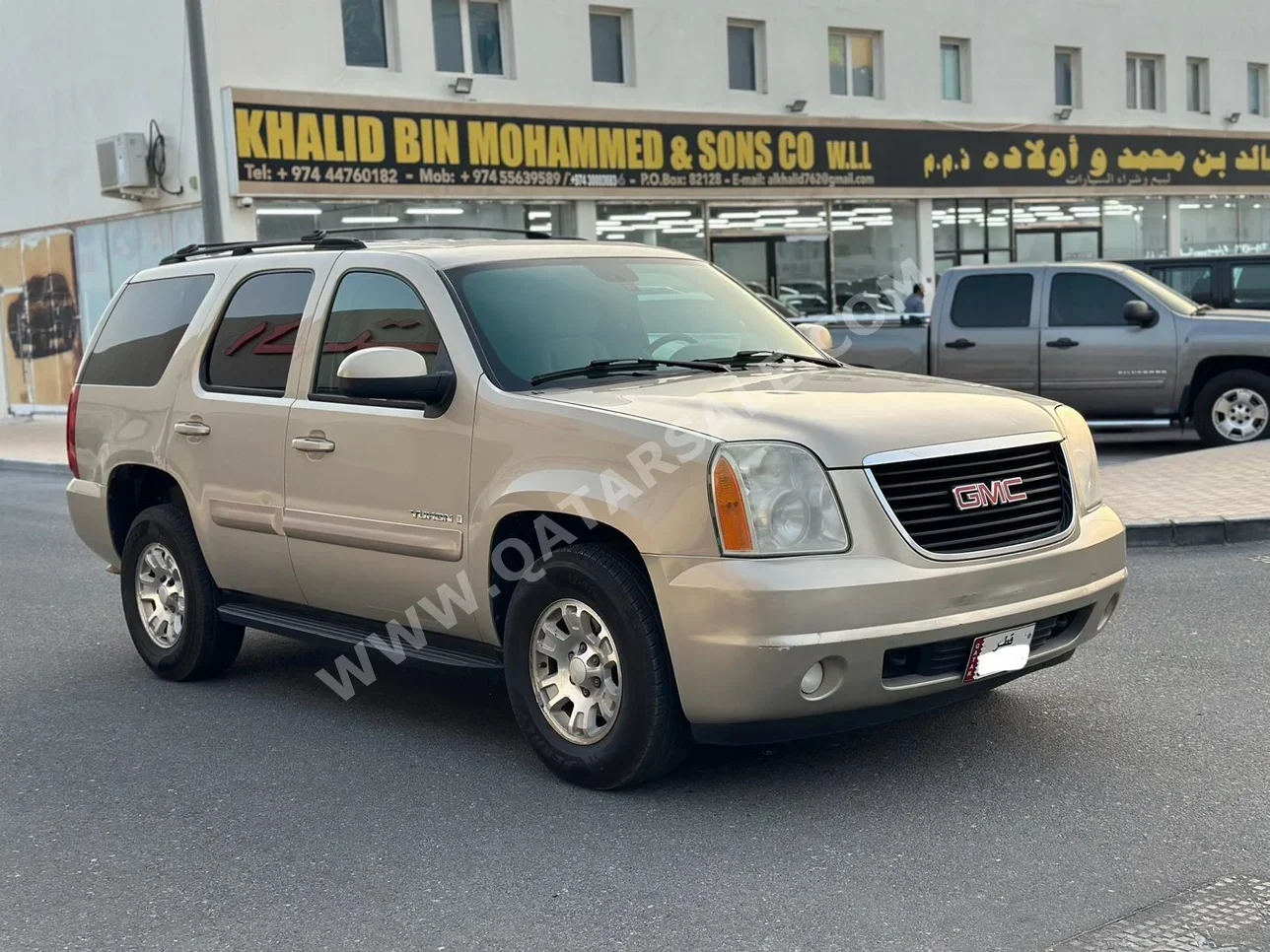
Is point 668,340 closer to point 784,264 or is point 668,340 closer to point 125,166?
point 125,166

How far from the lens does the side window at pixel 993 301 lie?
14.1 meters

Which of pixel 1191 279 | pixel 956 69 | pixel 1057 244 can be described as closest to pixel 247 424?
pixel 1191 279

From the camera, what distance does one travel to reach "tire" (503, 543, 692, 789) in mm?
4559

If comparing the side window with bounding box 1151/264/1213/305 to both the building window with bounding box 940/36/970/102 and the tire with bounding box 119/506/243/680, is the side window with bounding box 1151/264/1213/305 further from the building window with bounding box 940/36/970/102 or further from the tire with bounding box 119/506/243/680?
the tire with bounding box 119/506/243/680

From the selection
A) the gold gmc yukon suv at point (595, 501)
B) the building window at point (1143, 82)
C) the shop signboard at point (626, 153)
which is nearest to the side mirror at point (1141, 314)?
the gold gmc yukon suv at point (595, 501)

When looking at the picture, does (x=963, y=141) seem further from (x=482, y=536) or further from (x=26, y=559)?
(x=482, y=536)

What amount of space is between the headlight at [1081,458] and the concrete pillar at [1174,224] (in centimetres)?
Result: 2862

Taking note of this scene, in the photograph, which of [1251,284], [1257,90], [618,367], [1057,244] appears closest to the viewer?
[618,367]

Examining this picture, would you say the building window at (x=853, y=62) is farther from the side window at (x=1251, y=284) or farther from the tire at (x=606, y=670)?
the tire at (x=606, y=670)

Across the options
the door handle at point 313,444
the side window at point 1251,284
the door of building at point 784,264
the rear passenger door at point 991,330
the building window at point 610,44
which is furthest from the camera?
the door of building at point 784,264

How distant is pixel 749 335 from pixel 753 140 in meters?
19.2

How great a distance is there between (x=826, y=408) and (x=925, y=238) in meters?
23.5

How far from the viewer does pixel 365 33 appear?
20.6 meters

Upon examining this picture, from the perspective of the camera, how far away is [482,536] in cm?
508
